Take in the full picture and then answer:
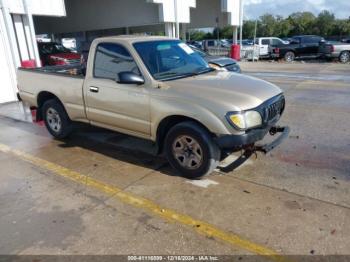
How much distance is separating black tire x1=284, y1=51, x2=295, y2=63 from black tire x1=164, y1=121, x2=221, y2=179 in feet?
65.5

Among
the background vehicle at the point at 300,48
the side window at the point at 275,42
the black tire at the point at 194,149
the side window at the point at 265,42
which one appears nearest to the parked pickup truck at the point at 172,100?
the black tire at the point at 194,149

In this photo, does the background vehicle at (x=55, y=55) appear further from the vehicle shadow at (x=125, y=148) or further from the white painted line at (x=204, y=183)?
the white painted line at (x=204, y=183)

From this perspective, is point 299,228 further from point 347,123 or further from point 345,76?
point 345,76

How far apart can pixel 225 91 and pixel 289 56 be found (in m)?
20.0

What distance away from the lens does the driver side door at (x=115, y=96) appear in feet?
14.5

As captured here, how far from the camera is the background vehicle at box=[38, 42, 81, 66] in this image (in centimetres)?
1488

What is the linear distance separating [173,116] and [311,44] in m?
20.2

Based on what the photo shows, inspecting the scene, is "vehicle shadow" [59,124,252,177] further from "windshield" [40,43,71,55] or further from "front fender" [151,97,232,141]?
"windshield" [40,43,71,55]

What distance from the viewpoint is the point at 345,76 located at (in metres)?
13.4

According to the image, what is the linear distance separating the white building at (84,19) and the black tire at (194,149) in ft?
24.7

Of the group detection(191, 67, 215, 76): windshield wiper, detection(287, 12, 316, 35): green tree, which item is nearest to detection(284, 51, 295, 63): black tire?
detection(191, 67, 215, 76): windshield wiper

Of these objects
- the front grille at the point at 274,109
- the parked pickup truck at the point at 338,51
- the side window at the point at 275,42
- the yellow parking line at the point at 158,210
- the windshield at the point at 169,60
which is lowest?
the yellow parking line at the point at 158,210

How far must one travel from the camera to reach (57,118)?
19.4ft

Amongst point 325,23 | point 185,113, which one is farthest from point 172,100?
point 325,23
